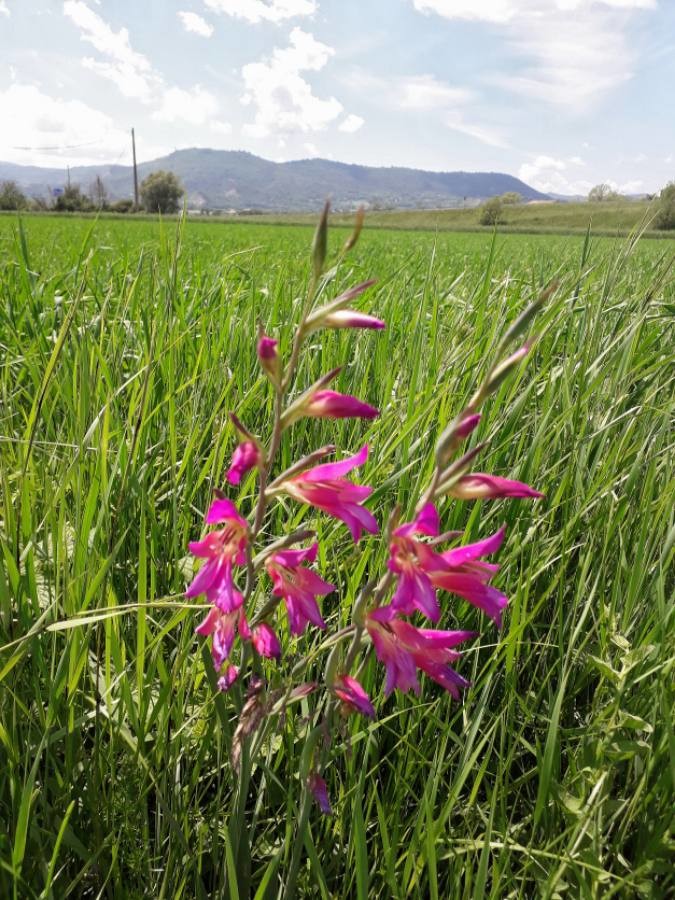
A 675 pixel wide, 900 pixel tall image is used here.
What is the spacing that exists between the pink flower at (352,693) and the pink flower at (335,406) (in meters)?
0.26

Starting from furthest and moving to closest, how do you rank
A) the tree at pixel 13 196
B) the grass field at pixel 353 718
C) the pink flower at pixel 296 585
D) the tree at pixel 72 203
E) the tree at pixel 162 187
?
the tree at pixel 162 187
the tree at pixel 72 203
the tree at pixel 13 196
the grass field at pixel 353 718
the pink flower at pixel 296 585

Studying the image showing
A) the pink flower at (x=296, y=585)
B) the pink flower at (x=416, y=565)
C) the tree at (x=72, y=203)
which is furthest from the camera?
the tree at (x=72, y=203)

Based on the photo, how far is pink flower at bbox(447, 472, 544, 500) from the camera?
0.55 m

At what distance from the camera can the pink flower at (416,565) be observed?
1.72 feet

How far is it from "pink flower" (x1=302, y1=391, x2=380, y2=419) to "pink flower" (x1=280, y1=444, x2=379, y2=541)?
0.14 feet

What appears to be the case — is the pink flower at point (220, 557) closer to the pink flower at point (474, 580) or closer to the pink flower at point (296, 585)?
the pink flower at point (296, 585)

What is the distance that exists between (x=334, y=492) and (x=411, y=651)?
170 mm

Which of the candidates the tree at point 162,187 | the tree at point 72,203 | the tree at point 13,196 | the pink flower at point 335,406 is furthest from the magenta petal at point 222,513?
the tree at point 162,187

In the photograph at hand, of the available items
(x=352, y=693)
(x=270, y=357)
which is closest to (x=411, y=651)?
(x=352, y=693)

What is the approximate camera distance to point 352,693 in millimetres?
627

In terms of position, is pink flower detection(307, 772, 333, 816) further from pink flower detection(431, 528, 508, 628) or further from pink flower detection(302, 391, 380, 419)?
pink flower detection(302, 391, 380, 419)

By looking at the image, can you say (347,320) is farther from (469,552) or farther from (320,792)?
(320,792)

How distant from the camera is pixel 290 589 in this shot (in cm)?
64

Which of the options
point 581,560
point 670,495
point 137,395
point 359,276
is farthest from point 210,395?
point 359,276
